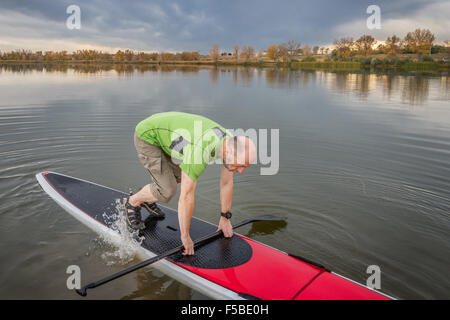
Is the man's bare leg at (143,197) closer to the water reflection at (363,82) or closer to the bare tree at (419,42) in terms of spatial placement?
the water reflection at (363,82)

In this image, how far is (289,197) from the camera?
22.1ft

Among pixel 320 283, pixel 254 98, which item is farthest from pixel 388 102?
Answer: pixel 320 283

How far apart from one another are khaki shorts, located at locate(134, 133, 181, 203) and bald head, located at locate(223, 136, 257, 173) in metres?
1.34

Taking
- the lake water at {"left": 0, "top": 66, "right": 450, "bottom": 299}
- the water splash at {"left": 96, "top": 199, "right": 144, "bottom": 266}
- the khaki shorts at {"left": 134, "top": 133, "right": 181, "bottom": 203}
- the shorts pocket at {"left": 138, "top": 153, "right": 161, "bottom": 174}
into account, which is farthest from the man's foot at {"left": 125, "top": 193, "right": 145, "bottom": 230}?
the shorts pocket at {"left": 138, "top": 153, "right": 161, "bottom": 174}

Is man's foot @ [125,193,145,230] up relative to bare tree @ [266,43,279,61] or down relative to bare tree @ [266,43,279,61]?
down

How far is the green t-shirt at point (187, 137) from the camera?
3336mm

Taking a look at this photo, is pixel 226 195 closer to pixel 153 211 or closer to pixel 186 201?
pixel 186 201

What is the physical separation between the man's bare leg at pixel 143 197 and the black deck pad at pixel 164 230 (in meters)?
0.47

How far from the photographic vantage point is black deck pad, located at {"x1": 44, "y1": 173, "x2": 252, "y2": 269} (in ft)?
13.5

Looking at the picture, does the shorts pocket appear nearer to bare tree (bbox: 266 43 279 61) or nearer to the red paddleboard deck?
the red paddleboard deck

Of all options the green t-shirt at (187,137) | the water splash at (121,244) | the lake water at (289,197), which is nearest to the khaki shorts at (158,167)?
the green t-shirt at (187,137)

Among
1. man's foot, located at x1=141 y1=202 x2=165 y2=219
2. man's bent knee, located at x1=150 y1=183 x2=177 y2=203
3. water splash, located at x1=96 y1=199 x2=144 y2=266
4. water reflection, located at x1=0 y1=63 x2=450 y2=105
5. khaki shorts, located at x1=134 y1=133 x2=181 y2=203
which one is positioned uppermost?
water reflection, located at x1=0 y1=63 x2=450 y2=105
